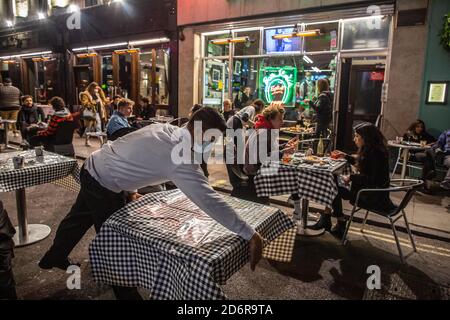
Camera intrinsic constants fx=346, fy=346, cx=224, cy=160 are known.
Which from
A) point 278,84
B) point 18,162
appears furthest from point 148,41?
point 18,162

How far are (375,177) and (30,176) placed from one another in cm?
420

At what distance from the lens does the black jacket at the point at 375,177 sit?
4.34 m

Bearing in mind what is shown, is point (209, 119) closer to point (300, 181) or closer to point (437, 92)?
point (300, 181)

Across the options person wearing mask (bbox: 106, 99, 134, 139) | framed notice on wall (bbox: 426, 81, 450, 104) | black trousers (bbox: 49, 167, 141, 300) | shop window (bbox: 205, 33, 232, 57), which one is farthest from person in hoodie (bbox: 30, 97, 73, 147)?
framed notice on wall (bbox: 426, 81, 450, 104)

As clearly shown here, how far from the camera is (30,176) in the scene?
409 cm

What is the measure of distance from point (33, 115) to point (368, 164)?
12.9 m

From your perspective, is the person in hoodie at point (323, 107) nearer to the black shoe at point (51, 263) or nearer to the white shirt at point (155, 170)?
the white shirt at point (155, 170)

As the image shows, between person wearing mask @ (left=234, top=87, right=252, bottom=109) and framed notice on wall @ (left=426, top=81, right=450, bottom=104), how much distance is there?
5.44m

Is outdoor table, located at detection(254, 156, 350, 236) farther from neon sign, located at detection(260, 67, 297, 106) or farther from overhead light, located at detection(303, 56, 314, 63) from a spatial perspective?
neon sign, located at detection(260, 67, 297, 106)

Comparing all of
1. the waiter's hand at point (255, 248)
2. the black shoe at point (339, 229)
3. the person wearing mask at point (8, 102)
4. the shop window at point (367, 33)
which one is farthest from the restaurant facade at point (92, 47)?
the waiter's hand at point (255, 248)

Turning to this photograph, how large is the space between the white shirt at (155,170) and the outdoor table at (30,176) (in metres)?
1.56

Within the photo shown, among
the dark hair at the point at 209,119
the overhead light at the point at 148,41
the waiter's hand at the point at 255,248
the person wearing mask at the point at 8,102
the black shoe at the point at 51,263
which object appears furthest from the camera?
the overhead light at the point at 148,41

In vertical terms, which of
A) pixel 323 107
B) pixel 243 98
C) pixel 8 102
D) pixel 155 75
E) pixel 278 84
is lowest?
pixel 8 102

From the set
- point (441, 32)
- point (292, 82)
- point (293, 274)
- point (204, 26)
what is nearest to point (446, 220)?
point (293, 274)
